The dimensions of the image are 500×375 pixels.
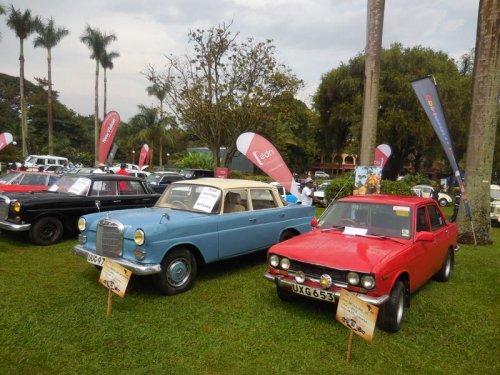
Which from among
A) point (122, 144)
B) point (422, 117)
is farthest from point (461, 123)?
point (122, 144)

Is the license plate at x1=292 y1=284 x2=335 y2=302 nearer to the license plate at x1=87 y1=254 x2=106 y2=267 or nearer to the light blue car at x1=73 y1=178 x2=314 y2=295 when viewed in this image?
the light blue car at x1=73 y1=178 x2=314 y2=295

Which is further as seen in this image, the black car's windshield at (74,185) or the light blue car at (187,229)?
the black car's windshield at (74,185)

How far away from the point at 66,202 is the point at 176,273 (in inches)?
158

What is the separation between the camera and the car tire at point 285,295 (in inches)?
191

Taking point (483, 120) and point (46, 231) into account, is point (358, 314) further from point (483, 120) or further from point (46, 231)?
point (483, 120)

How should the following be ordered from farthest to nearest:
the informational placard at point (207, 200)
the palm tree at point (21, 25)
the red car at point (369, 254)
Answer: the palm tree at point (21, 25) < the informational placard at point (207, 200) < the red car at point (369, 254)

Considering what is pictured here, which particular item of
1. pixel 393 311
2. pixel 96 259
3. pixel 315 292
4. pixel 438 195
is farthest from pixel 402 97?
pixel 96 259

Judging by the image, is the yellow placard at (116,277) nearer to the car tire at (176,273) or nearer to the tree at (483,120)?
the car tire at (176,273)

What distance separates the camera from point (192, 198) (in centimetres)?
596

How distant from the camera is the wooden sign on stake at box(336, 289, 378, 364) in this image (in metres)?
3.37

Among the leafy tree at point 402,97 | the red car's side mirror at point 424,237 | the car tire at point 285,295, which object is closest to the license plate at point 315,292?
the car tire at point 285,295

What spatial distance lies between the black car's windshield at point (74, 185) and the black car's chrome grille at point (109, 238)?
3.38m

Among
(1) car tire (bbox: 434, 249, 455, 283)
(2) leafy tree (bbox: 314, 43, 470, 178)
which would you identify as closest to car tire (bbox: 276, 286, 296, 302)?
(1) car tire (bbox: 434, 249, 455, 283)

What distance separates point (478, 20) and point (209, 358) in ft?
34.6
